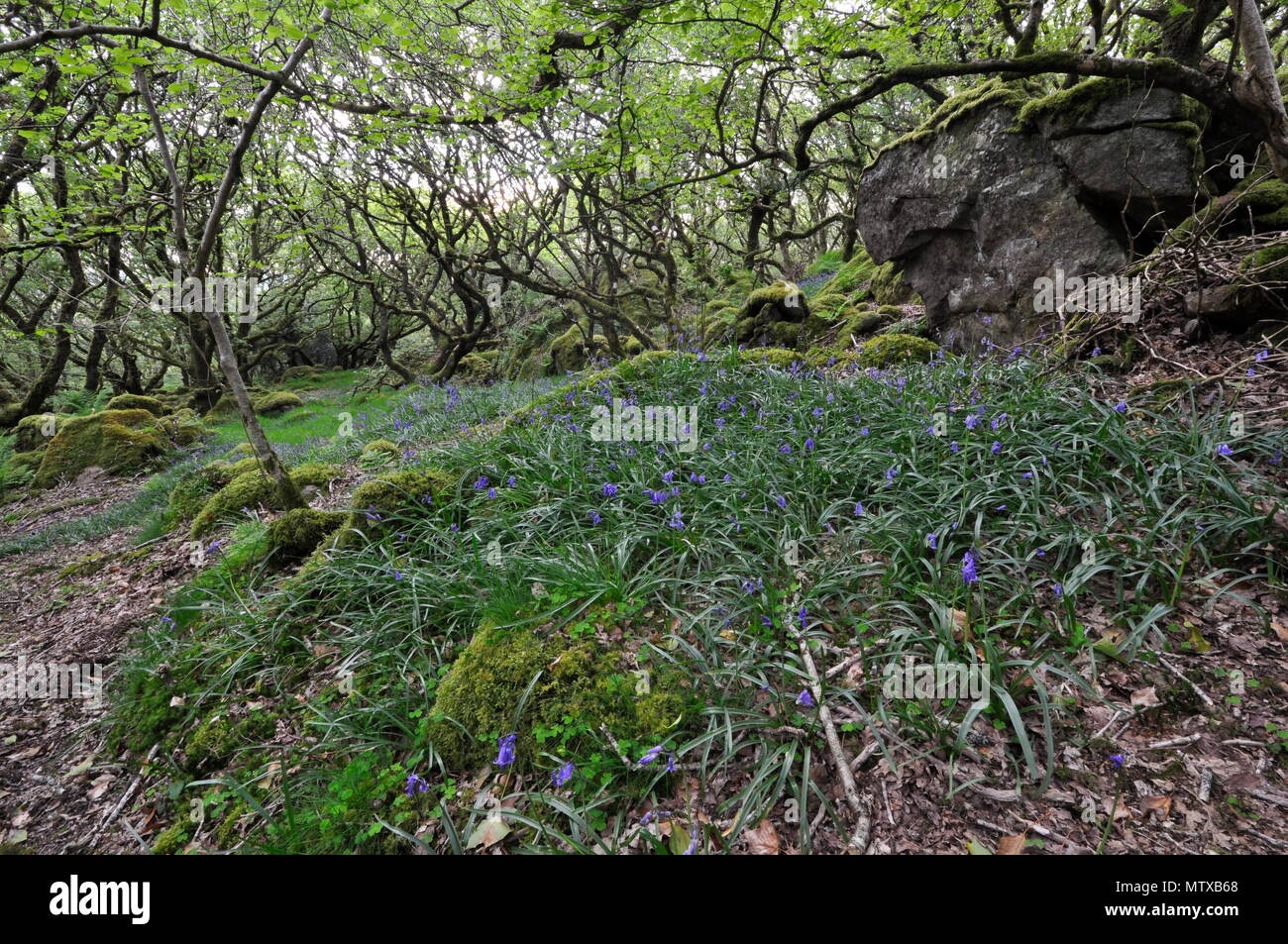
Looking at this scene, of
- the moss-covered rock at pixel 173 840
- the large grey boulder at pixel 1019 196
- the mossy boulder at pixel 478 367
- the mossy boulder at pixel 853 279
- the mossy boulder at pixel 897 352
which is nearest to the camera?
the moss-covered rock at pixel 173 840

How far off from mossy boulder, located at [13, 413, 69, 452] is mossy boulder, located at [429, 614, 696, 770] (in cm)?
1432

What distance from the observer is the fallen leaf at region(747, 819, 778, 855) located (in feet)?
5.71

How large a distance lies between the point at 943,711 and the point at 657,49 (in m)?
13.0

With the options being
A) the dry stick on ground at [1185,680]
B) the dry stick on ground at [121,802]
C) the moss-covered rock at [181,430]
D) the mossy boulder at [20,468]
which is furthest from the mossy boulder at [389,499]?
the mossy boulder at [20,468]

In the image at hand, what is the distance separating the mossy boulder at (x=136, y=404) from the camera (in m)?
12.4

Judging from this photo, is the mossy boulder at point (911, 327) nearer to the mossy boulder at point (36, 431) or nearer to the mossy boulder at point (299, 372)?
the mossy boulder at point (36, 431)

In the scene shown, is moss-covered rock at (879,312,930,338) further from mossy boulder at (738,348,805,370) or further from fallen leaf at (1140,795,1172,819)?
fallen leaf at (1140,795,1172,819)

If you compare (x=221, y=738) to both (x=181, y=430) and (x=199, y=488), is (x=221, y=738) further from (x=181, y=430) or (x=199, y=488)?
(x=181, y=430)

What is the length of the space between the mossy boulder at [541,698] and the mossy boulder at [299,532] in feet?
7.26

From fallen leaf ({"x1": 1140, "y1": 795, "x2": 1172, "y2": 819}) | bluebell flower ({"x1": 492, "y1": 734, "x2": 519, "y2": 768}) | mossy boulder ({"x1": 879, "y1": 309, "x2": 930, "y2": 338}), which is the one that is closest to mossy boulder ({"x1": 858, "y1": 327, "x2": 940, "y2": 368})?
mossy boulder ({"x1": 879, "y1": 309, "x2": 930, "y2": 338})

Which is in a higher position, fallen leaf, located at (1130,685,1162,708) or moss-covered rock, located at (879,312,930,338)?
moss-covered rock, located at (879,312,930,338)

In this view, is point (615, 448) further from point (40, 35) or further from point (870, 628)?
point (40, 35)

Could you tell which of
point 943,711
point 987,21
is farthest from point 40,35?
point 987,21

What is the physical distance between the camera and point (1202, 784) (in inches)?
67.6
